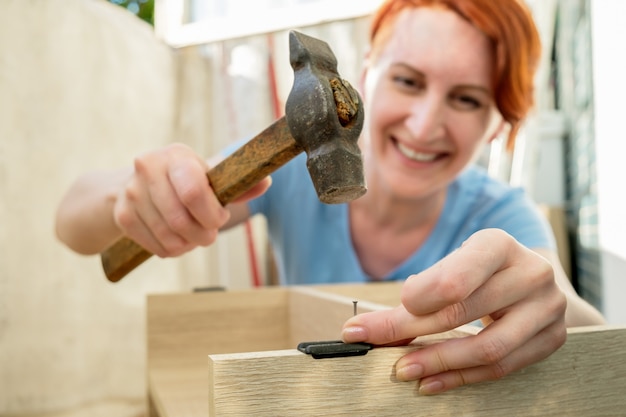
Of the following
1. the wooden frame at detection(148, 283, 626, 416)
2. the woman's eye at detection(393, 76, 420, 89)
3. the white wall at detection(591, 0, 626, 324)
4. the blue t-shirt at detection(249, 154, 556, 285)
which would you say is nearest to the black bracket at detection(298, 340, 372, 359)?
the wooden frame at detection(148, 283, 626, 416)

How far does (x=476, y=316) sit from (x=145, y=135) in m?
1.75

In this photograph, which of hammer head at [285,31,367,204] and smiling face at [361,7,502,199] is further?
smiling face at [361,7,502,199]

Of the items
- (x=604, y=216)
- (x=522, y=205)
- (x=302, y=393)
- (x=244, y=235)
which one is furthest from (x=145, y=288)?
(x=302, y=393)

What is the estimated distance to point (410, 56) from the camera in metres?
1.09

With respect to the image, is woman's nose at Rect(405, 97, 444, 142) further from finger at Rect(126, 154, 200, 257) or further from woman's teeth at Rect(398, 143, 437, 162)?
finger at Rect(126, 154, 200, 257)

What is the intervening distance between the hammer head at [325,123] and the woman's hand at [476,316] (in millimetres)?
153

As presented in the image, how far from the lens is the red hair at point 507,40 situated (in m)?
1.10

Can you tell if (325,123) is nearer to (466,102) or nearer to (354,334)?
(354,334)

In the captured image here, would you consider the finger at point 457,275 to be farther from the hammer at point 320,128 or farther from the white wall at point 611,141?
the white wall at point 611,141

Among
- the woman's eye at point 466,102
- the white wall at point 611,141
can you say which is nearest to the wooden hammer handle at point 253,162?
the woman's eye at point 466,102

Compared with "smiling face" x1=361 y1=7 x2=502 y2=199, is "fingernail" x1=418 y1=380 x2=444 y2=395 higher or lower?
lower

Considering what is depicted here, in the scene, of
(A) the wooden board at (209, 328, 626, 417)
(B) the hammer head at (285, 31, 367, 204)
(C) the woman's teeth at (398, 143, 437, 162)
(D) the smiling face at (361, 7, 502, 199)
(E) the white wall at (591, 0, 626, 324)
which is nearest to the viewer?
(A) the wooden board at (209, 328, 626, 417)

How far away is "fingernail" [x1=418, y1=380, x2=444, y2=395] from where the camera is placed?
1.58 ft

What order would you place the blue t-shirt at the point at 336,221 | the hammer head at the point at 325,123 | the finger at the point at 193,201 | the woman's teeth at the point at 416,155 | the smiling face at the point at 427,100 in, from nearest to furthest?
the hammer head at the point at 325,123
the finger at the point at 193,201
the smiling face at the point at 427,100
the woman's teeth at the point at 416,155
the blue t-shirt at the point at 336,221
